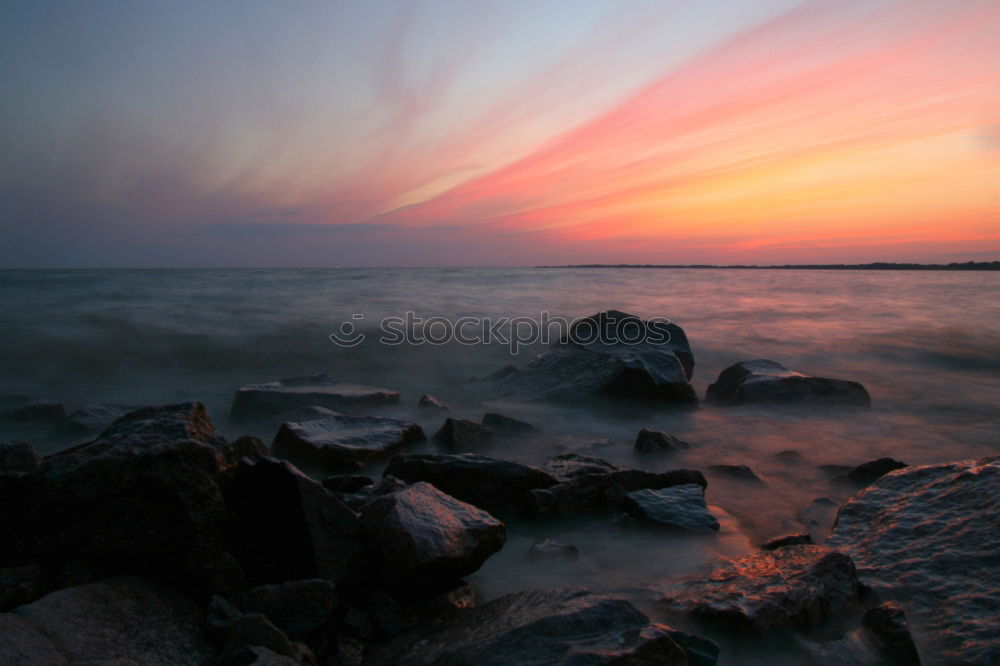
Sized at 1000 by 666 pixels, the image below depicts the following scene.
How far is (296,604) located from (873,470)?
136 inches

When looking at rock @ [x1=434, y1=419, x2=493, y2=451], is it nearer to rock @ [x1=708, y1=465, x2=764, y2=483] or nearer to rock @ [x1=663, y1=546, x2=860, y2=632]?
rock @ [x1=708, y1=465, x2=764, y2=483]

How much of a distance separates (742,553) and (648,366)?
330 cm

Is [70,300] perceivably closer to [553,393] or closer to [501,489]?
[553,393]

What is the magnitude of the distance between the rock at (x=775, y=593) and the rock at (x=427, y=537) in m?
0.74

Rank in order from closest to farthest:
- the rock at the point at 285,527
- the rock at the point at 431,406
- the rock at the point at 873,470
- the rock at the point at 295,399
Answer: the rock at the point at 285,527
the rock at the point at 873,470
the rock at the point at 295,399
the rock at the point at 431,406

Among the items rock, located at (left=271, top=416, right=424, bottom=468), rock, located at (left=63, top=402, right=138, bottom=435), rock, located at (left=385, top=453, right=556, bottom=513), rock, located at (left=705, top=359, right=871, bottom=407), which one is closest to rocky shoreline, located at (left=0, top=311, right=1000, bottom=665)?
rock, located at (left=385, top=453, right=556, bottom=513)

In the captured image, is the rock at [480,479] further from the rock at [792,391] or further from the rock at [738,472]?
the rock at [792,391]

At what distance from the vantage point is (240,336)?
1007 centimetres

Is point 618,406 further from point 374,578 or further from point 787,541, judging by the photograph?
point 374,578

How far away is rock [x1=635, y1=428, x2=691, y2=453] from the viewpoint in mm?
4297

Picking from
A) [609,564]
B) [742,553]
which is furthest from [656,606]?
[742,553]

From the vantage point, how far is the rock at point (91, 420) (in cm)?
456

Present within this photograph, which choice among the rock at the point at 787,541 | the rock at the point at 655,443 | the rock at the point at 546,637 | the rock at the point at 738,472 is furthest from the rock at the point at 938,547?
the rock at the point at 655,443

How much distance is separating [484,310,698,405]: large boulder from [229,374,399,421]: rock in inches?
55.7
